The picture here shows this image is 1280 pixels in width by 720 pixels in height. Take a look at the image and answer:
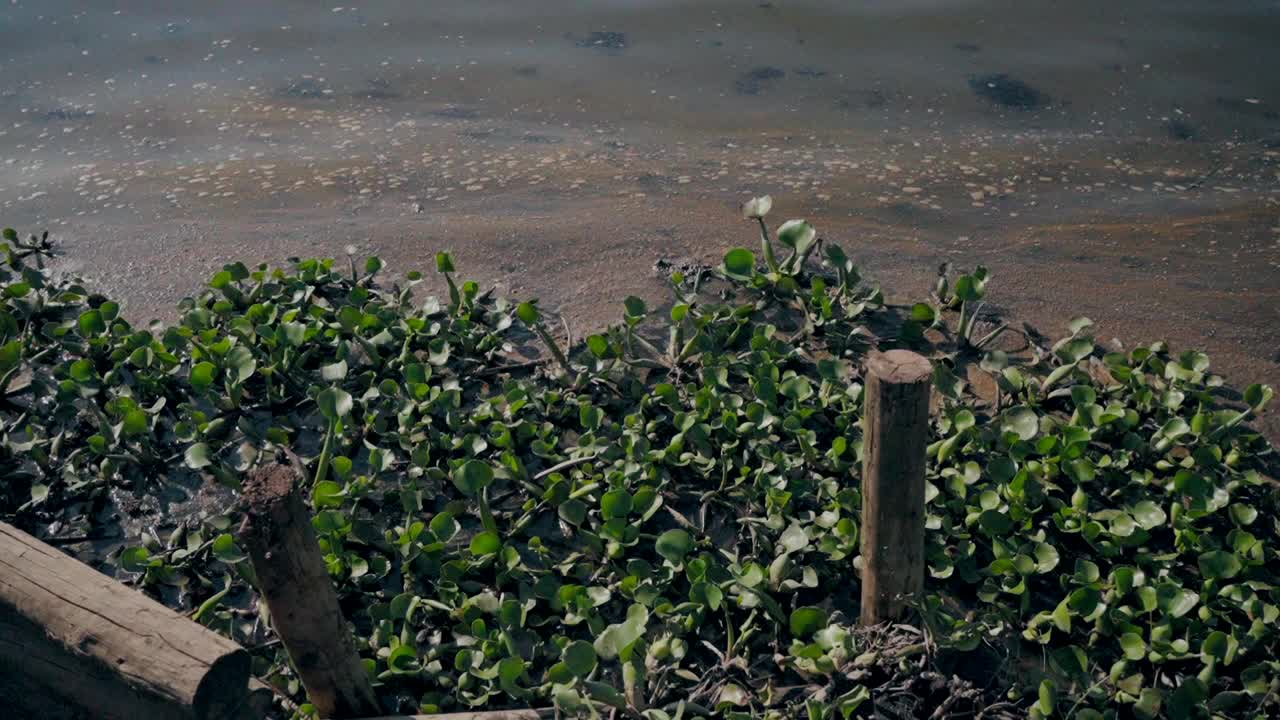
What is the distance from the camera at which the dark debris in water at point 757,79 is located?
6.16m

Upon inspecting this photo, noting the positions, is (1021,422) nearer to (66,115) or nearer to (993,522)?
(993,522)

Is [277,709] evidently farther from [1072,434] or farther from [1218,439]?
[1218,439]

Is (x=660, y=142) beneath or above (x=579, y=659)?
above

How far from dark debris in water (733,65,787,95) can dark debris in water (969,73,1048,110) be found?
109cm

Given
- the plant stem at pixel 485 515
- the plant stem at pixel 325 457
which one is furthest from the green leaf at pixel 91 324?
the plant stem at pixel 485 515

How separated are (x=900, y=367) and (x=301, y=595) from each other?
4.25 feet

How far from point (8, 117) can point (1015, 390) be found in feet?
19.7

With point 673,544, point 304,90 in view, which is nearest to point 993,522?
point 673,544

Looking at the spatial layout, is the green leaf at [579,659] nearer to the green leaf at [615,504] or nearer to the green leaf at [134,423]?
the green leaf at [615,504]

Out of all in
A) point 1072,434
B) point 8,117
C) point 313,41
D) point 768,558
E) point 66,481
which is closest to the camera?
point 768,558

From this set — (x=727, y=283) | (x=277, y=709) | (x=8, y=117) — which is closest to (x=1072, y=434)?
(x=727, y=283)

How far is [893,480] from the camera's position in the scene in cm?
230

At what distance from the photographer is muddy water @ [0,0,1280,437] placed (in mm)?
4461

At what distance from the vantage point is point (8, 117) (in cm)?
647
